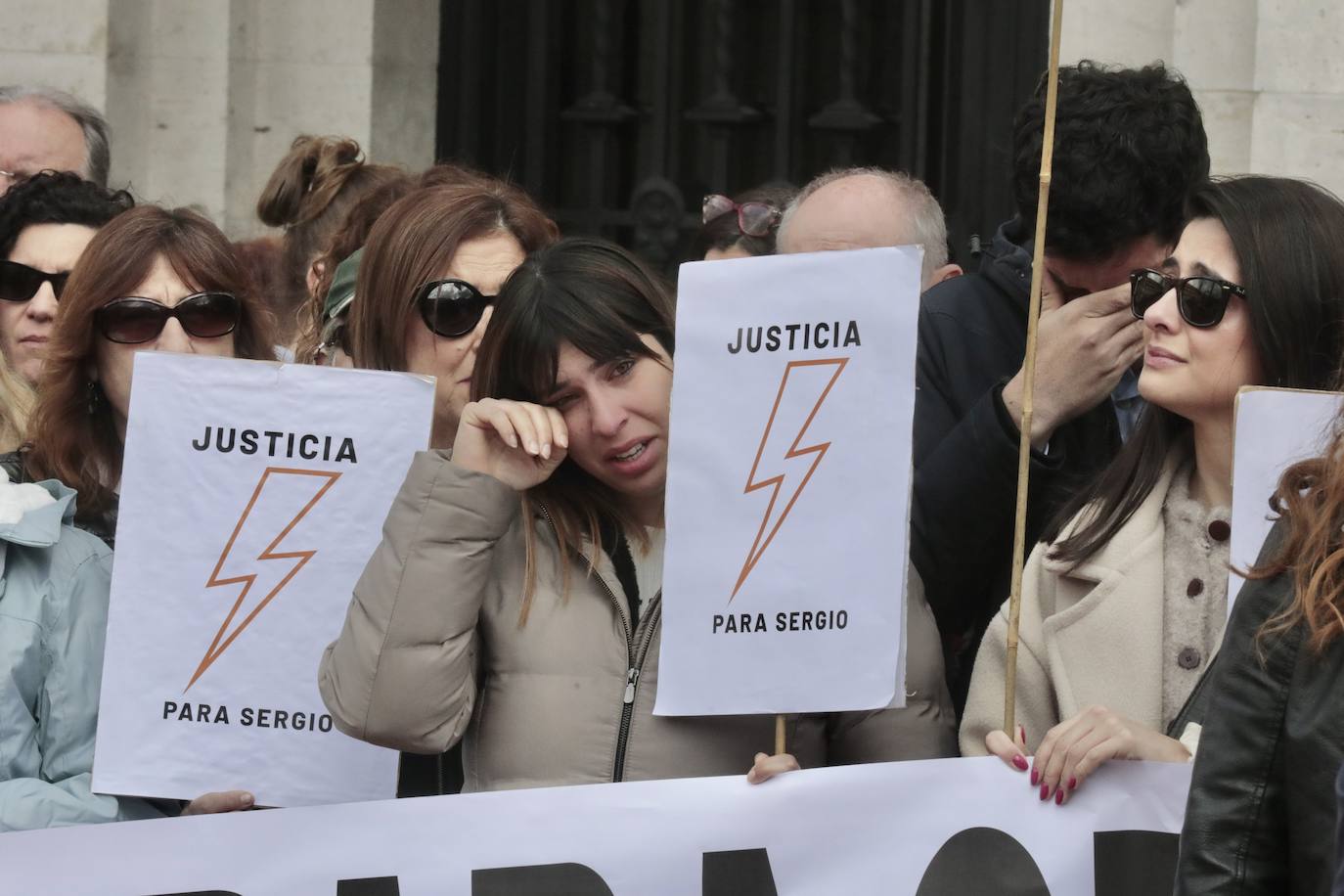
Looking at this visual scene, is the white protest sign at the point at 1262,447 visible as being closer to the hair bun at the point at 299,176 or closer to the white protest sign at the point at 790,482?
the white protest sign at the point at 790,482

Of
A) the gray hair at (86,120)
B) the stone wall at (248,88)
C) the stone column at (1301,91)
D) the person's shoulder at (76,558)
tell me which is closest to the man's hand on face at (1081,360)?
the person's shoulder at (76,558)

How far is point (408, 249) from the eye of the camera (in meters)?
3.88

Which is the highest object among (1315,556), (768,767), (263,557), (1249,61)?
(1249,61)

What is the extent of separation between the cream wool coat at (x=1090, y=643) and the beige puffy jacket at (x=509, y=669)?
130 mm

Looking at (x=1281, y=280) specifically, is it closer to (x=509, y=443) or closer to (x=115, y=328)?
(x=509, y=443)

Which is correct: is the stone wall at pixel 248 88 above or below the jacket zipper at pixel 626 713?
above

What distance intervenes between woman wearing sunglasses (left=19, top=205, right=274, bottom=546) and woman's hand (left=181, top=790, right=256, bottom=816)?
25.4 inches

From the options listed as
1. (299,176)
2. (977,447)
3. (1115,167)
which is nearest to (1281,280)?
(977,447)

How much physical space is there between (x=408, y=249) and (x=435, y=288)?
108 millimetres

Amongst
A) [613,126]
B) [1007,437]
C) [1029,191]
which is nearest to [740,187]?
[613,126]

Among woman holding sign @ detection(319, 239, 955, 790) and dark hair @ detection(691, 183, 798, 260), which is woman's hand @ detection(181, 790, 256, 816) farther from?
dark hair @ detection(691, 183, 798, 260)

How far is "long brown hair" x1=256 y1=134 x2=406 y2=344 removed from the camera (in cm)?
539

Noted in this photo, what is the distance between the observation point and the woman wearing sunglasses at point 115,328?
368 centimetres

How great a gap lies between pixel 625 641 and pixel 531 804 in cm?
28
